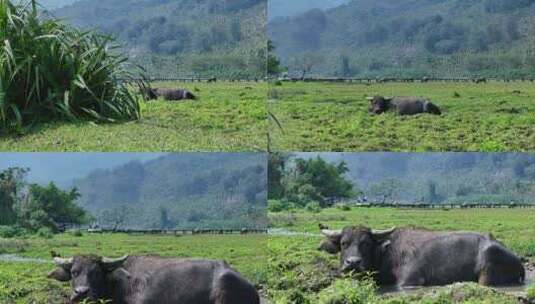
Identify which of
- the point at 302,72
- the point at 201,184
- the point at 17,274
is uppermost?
the point at 302,72

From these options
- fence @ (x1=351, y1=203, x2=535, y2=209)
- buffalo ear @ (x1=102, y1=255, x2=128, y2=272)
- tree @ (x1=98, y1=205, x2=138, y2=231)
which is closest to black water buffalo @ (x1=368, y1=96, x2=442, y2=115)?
fence @ (x1=351, y1=203, x2=535, y2=209)

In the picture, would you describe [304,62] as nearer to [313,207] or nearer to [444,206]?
[313,207]

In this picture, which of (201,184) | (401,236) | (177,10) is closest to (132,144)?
(201,184)

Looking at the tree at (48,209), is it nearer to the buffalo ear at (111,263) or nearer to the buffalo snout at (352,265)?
the buffalo ear at (111,263)

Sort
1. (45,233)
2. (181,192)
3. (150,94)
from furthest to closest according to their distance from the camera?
1. (150,94)
2. (181,192)
3. (45,233)

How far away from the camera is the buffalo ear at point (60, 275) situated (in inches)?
289

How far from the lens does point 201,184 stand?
25.0 ft

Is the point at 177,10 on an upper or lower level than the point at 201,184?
upper

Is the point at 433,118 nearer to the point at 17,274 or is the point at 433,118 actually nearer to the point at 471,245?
the point at 471,245

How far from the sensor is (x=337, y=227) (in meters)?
7.65

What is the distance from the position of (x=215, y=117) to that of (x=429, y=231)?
1427mm

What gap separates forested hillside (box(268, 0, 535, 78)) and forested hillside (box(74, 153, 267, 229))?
2.42 ft

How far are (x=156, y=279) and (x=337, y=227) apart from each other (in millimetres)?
1104

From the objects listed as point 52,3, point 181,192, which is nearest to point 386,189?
point 181,192
